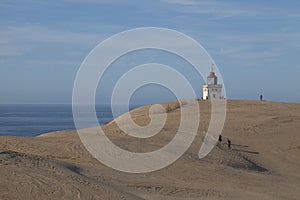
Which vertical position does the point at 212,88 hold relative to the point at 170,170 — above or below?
above

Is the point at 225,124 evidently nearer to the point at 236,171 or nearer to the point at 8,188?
the point at 236,171

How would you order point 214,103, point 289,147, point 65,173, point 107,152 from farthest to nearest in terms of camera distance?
point 214,103, point 289,147, point 107,152, point 65,173

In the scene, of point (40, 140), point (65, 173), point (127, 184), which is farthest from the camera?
point (40, 140)

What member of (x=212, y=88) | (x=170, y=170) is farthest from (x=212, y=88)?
(x=170, y=170)

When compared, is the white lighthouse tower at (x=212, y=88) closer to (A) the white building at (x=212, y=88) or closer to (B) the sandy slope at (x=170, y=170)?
(A) the white building at (x=212, y=88)

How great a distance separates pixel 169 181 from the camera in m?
17.5

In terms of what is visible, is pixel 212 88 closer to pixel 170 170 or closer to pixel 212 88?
pixel 212 88

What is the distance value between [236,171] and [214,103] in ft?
84.4

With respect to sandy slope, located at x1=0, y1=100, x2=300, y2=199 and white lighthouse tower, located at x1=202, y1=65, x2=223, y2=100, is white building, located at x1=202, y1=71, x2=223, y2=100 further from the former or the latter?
sandy slope, located at x1=0, y1=100, x2=300, y2=199

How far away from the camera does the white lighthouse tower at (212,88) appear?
172 ft

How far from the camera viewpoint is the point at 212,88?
5253cm

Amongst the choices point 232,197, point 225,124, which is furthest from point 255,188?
point 225,124

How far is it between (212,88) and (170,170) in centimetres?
3367

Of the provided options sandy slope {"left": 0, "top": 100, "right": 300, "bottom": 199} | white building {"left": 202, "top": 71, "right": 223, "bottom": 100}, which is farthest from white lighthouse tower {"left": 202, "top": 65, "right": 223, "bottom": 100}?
sandy slope {"left": 0, "top": 100, "right": 300, "bottom": 199}
